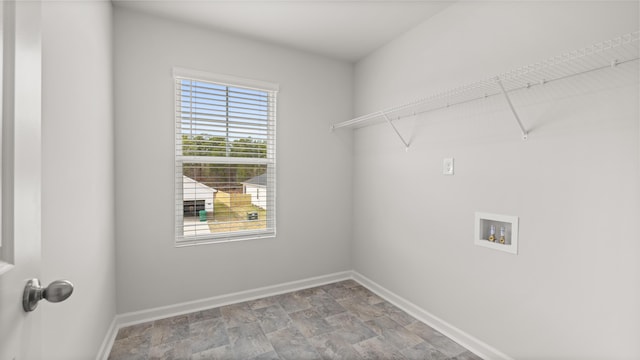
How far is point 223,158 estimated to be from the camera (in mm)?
2605

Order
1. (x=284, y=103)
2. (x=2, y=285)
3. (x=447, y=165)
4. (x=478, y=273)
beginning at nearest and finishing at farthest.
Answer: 1. (x=2, y=285)
2. (x=478, y=273)
3. (x=447, y=165)
4. (x=284, y=103)

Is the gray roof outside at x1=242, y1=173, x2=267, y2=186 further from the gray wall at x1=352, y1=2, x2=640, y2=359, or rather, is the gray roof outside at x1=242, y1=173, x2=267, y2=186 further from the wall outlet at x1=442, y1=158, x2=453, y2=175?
the wall outlet at x1=442, y1=158, x2=453, y2=175

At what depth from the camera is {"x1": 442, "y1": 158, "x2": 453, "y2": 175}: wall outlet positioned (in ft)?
6.97

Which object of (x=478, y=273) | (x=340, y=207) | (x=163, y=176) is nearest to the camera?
(x=478, y=273)

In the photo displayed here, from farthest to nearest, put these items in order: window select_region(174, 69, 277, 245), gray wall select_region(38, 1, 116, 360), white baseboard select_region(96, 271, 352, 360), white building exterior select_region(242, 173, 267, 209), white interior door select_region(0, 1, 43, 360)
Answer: white building exterior select_region(242, 173, 267, 209) < window select_region(174, 69, 277, 245) < white baseboard select_region(96, 271, 352, 360) < gray wall select_region(38, 1, 116, 360) < white interior door select_region(0, 1, 43, 360)

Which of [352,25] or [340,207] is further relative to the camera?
[340,207]

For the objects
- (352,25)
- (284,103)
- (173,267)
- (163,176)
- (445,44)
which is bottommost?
(173,267)

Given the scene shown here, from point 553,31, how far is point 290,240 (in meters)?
2.48

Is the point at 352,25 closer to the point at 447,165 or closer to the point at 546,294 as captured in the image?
the point at 447,165

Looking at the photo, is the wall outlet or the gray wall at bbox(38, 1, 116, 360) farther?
the wall outlet

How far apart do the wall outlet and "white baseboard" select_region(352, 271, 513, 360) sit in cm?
112

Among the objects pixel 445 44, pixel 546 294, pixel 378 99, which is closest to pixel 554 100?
pixel 445 44

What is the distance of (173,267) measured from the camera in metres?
2.43

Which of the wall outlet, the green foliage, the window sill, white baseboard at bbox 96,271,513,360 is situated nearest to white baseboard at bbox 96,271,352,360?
white baseboard at bbox 96,271,513,360
